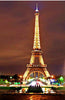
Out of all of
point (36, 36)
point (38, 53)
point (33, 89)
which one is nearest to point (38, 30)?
point (36, 36)

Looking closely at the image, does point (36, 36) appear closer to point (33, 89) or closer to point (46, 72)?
point (46, 72)

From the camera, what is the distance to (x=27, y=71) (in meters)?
61.4

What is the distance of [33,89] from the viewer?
3322 centimetres

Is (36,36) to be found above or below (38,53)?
above

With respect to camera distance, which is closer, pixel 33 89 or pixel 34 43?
pixel 33 89

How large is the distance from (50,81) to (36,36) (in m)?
12.6

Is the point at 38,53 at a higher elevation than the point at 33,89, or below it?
higher

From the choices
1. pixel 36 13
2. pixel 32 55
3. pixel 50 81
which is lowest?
pixel 50 81

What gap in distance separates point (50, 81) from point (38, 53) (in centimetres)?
840

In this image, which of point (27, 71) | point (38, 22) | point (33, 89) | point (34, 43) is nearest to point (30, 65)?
point (27, 71)

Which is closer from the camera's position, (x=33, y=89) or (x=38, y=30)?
(x=33, y=89)

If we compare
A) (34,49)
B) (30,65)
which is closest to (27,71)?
(30,65)

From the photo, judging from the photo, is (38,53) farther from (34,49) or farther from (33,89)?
(33,89)

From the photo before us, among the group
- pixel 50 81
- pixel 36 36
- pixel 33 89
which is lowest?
pixel 33 89
